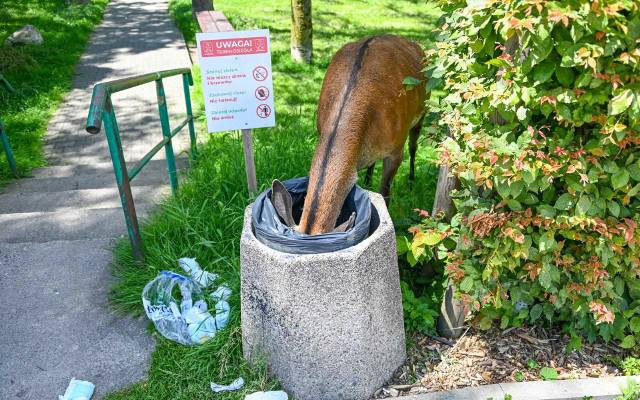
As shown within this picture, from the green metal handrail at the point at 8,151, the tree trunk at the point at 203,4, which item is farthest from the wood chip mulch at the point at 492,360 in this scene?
the tree trunk at the point at 203,4

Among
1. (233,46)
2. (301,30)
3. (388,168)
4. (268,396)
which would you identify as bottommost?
(268,396)

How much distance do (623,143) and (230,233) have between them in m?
2.58

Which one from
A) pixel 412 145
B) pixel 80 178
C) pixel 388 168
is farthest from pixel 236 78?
pixel 80 178

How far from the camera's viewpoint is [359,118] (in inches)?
144

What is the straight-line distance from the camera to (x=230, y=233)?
396 centimetres

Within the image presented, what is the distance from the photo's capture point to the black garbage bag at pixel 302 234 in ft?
8.82

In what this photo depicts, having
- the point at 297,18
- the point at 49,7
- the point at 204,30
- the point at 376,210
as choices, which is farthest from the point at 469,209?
the point at 49,7

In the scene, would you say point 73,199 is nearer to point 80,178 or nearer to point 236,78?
point 80,178

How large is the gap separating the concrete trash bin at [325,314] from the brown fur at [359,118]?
0.34m

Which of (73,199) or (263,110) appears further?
(73,199)

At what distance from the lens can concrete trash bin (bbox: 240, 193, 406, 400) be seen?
264 centimetres

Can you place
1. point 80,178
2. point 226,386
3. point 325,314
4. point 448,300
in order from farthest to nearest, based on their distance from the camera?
point 80,178 → point 448,300 → point 226,386 → point 325,314

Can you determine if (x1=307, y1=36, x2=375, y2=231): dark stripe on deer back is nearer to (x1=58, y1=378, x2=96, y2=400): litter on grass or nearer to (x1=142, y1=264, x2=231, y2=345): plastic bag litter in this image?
(x1=142, y1=264, x2=231, y2=345): plastic bag litter

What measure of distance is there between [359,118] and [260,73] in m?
0.75
